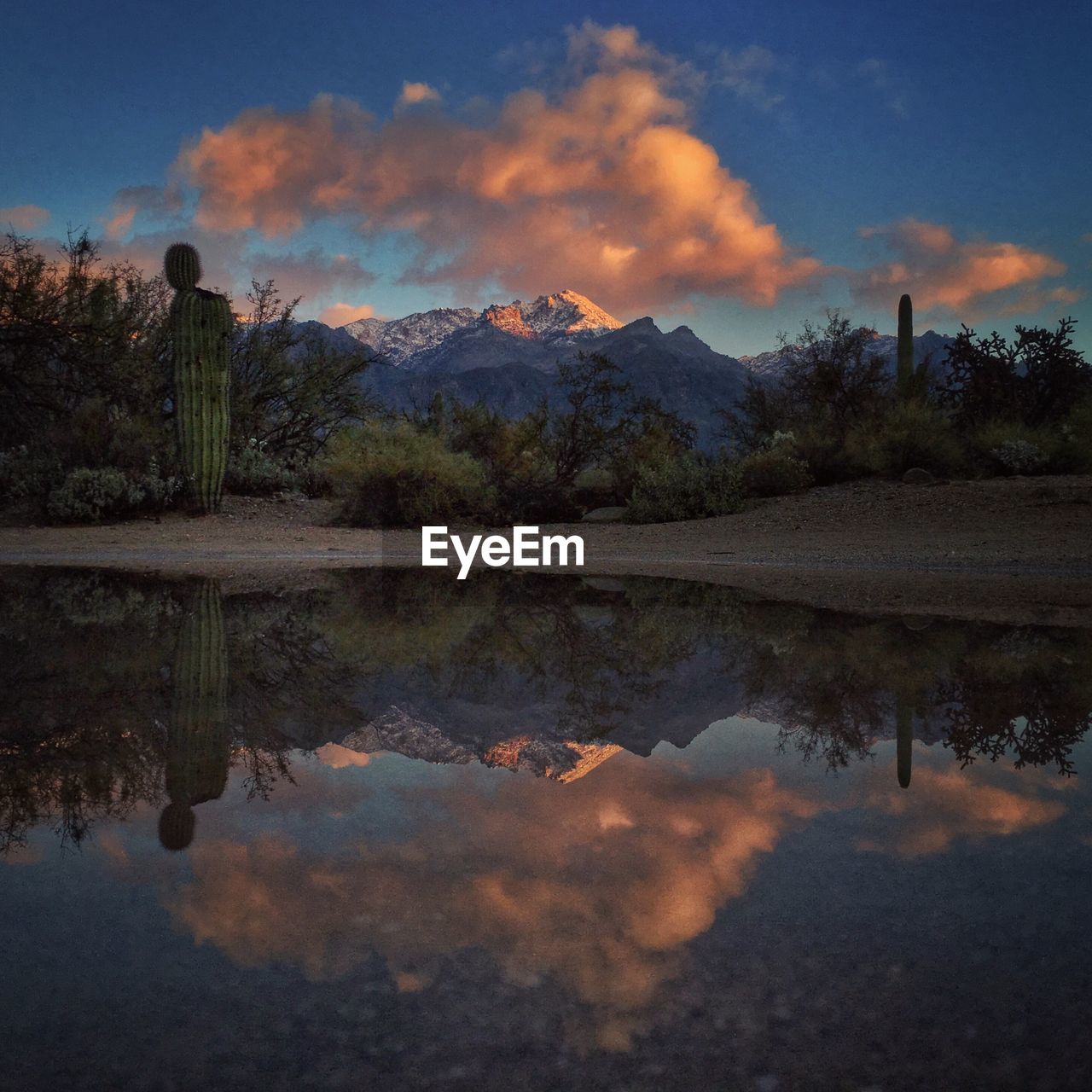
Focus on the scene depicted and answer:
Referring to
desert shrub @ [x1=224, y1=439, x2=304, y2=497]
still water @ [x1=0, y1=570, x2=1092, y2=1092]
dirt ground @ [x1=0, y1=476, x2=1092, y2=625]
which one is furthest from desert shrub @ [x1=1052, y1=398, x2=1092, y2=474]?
desert shrub @ [x1=224, y1=439, x2=304, y2=497]

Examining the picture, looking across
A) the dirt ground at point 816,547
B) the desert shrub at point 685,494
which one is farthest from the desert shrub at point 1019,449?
the desert shrub at point 685,494

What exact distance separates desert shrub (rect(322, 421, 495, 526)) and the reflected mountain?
10.5 m

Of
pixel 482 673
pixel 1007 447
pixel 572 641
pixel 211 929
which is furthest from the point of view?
pixel 1007 447

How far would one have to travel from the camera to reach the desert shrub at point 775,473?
68.1ft

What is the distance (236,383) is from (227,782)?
76.6 ft

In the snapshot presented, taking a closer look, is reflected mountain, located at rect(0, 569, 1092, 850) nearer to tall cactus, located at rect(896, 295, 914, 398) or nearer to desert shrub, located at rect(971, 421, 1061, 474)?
desert shrub, located at rect(971, 421, 1061, 474)

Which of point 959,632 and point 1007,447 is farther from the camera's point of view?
point 1007,447

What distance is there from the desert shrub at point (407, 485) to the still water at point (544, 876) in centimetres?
1383

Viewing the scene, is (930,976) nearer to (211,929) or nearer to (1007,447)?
(211,929)

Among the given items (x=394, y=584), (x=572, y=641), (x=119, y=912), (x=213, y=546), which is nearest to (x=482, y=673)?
(x=572, y=641)

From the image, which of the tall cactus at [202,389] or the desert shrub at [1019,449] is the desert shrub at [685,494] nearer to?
the desert shrub at [1019,449]

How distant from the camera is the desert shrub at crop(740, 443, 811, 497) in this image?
20.8 meters

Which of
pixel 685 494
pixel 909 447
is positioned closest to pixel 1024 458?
pixel 909 447

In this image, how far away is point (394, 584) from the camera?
39.0 ft
